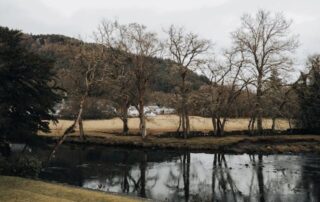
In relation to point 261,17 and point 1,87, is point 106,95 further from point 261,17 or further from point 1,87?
point 1,87

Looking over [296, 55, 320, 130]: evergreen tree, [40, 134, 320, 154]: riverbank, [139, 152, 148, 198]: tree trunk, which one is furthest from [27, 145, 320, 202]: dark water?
[296, 55, 320, 130]: evergreen tree

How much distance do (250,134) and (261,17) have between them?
20262 mm

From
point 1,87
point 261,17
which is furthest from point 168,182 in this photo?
point 261,17

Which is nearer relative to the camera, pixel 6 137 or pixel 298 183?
pixel 6 137

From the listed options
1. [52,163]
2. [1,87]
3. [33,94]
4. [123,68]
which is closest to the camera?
[1,87]

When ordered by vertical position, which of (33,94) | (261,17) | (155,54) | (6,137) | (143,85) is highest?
(261,17)

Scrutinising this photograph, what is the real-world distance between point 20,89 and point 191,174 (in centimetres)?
1937

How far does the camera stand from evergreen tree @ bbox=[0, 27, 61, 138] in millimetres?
31203

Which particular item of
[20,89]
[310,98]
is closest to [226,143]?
[310,98]

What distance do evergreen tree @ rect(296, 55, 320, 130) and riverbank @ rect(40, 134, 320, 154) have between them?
3953 mm

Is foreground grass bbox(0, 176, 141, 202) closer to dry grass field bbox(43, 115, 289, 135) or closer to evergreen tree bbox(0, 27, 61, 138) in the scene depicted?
evergreen tree bbox(0, 27, 61, 138)

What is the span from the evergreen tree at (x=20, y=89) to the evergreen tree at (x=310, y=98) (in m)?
50.1

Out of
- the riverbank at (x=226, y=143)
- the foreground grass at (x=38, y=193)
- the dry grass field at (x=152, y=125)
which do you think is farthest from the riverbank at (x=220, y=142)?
the foreground grass at (x=38, y=193)

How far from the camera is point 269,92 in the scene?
225 feet
